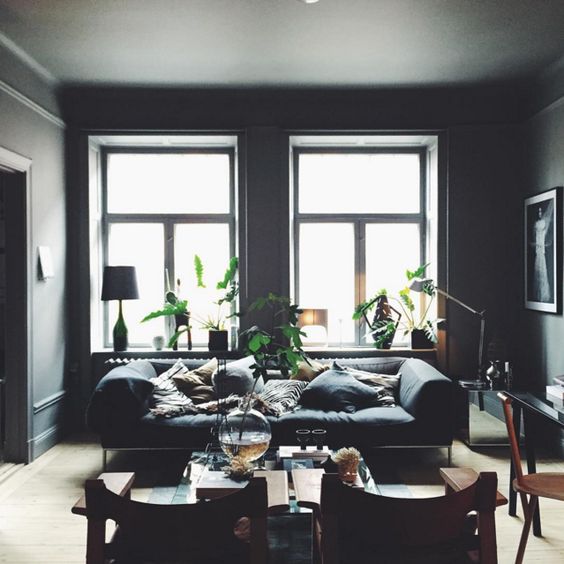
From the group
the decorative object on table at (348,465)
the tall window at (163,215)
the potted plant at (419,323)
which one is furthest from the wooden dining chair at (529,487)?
the tall window at (163,215)

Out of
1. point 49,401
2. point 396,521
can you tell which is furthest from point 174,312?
point 396,521

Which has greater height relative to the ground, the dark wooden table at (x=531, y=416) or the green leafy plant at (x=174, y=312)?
the green leafy plant at (x=174, y=312)

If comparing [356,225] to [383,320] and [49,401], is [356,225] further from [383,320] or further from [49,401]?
[49,401]

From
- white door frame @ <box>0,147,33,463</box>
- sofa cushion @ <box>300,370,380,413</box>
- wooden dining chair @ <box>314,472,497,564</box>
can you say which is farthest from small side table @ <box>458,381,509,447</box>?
white door frame @ <box>0,147,33,463</box>

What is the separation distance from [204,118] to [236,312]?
177 cm

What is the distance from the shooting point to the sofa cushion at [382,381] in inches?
189

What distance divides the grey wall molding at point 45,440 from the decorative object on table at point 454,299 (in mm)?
3190

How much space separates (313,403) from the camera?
4613mm

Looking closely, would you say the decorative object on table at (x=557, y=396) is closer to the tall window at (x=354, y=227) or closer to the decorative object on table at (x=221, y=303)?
the tall window at (x=354, y=227)

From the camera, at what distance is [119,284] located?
208 inches

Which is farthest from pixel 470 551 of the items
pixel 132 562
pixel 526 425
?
pixel 526 425

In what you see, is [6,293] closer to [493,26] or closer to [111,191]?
[111,191]

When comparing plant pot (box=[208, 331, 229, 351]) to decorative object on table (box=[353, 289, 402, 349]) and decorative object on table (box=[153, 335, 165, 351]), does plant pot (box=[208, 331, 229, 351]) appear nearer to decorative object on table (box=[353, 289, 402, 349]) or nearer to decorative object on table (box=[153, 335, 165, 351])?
decorative object on table (box=[153, 335, 165, 351])

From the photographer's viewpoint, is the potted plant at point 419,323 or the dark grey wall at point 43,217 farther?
the potted plant at point 419,323
